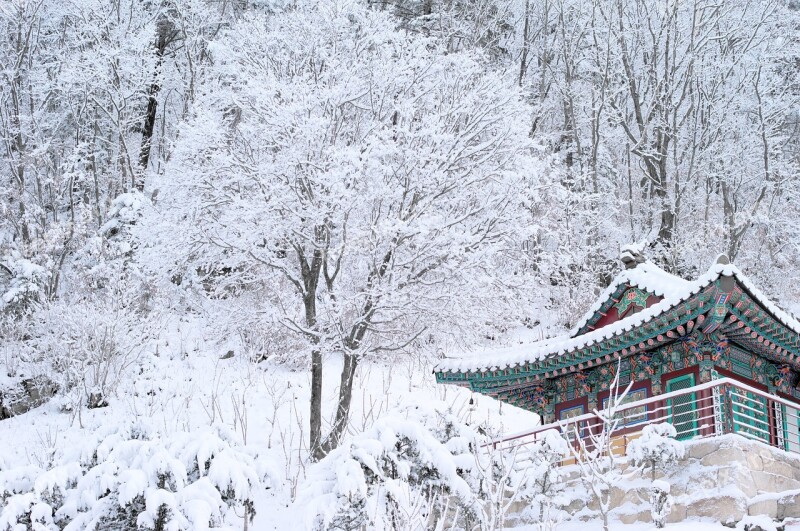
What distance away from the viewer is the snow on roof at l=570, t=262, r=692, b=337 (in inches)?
563

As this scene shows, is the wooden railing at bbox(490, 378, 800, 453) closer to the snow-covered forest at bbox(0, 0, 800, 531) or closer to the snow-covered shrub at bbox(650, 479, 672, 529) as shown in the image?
the snow-covered forest at bbox(0, 0, 800, 531)

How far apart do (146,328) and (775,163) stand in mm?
20953

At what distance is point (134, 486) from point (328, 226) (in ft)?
28.9

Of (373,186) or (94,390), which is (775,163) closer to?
(373,186)

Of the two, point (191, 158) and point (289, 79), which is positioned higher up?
point (289, 79)

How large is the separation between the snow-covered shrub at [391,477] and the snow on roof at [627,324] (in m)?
3.64

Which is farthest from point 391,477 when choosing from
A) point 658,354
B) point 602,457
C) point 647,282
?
point 647,282

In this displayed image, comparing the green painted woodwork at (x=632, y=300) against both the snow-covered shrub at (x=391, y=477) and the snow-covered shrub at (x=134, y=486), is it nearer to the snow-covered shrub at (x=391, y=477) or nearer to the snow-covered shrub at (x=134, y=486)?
the snow-covered shrub at (x=391, y=477)

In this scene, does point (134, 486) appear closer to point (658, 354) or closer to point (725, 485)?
point (725, 485)

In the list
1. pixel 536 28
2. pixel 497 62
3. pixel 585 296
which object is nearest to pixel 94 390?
pixel 585 296

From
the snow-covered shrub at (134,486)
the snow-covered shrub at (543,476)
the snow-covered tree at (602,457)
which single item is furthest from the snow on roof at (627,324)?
the snow-covered shrub at (134,486)

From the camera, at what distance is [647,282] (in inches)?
584

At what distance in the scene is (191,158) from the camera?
64.3 feet

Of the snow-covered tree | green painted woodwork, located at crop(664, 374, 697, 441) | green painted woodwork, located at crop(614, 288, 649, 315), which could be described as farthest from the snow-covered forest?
green painted woodwork, located at crop(614, 288, 649, 315)
